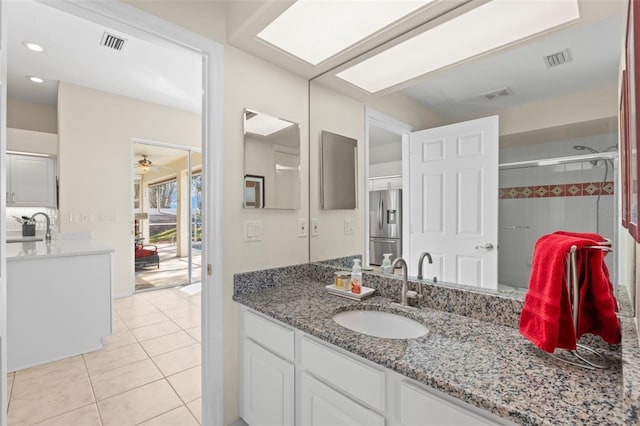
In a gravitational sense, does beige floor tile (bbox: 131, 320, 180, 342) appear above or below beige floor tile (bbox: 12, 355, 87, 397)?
above

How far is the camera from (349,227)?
1931 mm

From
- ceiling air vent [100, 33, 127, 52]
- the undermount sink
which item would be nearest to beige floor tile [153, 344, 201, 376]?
the undermount sink

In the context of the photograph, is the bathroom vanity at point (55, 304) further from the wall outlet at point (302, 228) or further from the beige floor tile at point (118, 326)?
the wall outlet at point (302, 228)

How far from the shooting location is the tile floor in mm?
1822

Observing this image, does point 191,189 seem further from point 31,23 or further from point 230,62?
point 230,62

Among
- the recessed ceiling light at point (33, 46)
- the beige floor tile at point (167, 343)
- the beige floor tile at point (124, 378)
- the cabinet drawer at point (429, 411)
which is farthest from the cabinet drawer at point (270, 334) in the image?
the recessed ceiling light at point (33, 46)

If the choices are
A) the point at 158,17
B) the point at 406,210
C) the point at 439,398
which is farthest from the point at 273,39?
the point at 439,398

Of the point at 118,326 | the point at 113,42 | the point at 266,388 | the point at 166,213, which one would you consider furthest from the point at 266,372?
the point at 166,213

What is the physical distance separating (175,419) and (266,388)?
840 mm

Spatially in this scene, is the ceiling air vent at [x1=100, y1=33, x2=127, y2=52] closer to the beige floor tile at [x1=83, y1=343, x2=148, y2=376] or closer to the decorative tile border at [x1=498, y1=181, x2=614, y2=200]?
the beige floor tile at [x1=83, y1=343, x2=148, y2=376]

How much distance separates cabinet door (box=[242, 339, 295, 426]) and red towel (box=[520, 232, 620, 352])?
36.4 inches

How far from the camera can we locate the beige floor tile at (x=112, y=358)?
238 centimetres

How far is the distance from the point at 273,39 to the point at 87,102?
11.9 ft

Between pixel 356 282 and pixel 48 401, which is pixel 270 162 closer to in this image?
pixel 356 282
